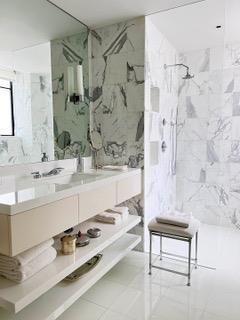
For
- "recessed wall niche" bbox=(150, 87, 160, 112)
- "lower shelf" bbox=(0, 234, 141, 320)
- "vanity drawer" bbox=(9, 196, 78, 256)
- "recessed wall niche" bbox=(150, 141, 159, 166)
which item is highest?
"recessed wall niche" bbox=(150, 87, 160, 112)

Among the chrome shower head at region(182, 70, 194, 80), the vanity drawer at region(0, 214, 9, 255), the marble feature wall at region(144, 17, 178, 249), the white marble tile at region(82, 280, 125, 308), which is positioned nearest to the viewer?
the vanity drawer at region(0, 214, 9, 255)

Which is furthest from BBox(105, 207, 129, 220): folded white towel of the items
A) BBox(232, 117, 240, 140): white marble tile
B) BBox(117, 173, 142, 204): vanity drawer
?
BBox(232, 117, 240, 140): white marble tile

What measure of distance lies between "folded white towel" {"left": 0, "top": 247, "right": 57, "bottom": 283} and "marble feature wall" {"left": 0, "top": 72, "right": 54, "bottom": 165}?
0.78 metres

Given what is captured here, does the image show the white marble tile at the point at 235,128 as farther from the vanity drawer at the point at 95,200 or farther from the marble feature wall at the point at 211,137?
the vanity drawer at the point at 95,200

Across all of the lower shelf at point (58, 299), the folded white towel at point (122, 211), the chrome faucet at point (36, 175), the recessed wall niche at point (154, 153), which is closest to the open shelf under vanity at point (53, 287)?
the lower shelf at point (58, 299)

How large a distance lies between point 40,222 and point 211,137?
8.46 feet

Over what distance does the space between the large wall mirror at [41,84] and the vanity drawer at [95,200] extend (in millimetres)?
659

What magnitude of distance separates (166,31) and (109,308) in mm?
2687

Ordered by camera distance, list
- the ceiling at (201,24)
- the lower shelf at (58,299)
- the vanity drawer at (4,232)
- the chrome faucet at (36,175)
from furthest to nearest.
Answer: the ceiling at (201,24) → the chrome faucet at (36,175) → the lower shelf at (58,299) → the vanity drawer at (4,232)

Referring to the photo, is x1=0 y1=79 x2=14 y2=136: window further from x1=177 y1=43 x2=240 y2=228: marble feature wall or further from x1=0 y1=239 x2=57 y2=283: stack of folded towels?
x1=177 y1=43 x2=240 y2=228: marble feature wall

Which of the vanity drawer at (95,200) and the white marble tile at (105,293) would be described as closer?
the vanity drawer at (95,200)

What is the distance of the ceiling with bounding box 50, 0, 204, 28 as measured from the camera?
217 cm

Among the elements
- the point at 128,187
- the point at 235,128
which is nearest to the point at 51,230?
the point at 128,187

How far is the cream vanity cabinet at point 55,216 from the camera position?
1242 millimetres
